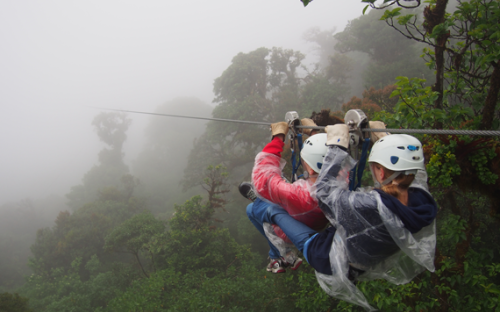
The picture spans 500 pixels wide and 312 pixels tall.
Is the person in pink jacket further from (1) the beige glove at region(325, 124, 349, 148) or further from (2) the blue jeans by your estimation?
(1) the beige glove at region(325, 124, 349, 148)

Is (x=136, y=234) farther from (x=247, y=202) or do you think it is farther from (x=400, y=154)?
(x=400, y=154)

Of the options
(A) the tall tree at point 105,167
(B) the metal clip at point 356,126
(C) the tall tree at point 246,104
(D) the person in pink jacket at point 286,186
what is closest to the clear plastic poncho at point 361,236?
(B) the metal clip at point 356,126

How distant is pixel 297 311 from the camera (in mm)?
6219

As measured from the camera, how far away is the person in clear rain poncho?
1330 mm

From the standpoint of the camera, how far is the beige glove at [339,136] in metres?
1.52

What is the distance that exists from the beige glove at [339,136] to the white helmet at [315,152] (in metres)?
0.37

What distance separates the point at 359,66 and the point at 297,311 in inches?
1083

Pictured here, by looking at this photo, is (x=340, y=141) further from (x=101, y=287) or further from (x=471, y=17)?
(x=101, y=287)

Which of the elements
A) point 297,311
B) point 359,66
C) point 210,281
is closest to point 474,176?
point 297,311

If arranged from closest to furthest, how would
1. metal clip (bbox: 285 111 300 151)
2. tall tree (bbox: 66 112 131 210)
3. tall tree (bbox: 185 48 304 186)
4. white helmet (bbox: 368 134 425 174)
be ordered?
white helmet (bbox: 368 134 425 174), metal clip (bbox: 285 111 300 151), tall tree (bbox: 185 48 304 186), tall tree (bbox: 66 112 131 210)

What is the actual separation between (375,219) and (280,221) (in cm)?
78

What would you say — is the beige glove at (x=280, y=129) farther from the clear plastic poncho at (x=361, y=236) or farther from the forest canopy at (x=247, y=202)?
the clear plastic poncho at (x=361, y=236)

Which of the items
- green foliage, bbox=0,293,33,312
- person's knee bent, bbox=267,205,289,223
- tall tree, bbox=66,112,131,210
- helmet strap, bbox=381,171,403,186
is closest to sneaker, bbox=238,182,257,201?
person's knee bent, bbox=267,205,289,223

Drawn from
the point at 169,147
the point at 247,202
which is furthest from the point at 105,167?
the point at 247,202
